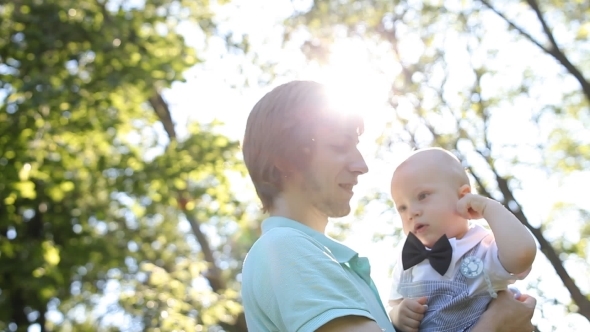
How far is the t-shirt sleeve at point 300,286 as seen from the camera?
195cm

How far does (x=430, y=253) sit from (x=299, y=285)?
24.9 inches

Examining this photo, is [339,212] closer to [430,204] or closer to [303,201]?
[303,201]

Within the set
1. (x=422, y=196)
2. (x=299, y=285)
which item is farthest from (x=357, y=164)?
(x=299, y=285)

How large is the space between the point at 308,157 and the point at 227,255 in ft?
57.9

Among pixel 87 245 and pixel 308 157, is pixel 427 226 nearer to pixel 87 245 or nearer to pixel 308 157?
pixel 308 157

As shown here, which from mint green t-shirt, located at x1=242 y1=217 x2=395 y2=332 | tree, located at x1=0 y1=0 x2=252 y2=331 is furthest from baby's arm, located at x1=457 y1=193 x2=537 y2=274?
tree, located at x1=0 y1=0 x2=252 y2=331

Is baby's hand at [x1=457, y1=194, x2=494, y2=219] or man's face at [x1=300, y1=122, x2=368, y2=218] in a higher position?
man's face at [x1=300, y1=122, x2=368, y2=218]

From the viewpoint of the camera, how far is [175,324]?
9.46 meters

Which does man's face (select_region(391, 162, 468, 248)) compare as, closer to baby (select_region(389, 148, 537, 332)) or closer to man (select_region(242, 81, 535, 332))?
baby (select_region(389, 148, 537, 332))

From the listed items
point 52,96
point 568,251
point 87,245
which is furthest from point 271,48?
point 568,251

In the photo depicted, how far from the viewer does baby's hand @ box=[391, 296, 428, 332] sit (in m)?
2.39

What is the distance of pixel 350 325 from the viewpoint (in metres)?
1.96

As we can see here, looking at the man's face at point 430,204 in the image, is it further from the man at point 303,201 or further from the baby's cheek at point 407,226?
the man at point 303,201

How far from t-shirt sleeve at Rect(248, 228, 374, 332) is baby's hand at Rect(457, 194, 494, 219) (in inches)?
21.3
